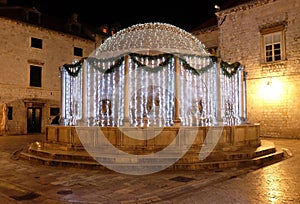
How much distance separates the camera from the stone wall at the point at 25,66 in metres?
21.0

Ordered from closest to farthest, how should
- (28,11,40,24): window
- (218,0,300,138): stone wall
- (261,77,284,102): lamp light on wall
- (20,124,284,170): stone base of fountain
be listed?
(20,124,284,170): stone base of fountain < (218,0,300,138): stone wall < (261,77,284,102): lamp light on wall < (28,11,40,24): window

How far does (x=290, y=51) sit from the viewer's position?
1708cm

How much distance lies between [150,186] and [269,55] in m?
15.2

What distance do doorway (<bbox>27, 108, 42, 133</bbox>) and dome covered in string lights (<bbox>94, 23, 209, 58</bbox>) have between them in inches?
487

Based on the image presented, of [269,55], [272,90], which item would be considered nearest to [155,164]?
[272,90]

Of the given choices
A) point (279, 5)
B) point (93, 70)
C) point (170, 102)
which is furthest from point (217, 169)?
point (279, 5)

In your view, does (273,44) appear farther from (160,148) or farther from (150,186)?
(150,186)

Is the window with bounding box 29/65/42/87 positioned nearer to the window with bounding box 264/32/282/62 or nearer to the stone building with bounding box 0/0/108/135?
the stone building with bounding box 0/0/108/135

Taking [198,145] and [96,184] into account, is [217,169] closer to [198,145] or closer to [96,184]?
[198,145]

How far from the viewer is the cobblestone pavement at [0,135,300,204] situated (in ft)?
16.9

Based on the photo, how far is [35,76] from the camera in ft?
75.0

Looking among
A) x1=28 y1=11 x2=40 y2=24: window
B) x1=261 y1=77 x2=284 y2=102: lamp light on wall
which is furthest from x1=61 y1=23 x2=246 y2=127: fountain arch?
x1=28 y1=11 x2=40 y2=24: window

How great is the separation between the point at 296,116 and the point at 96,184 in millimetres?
14604

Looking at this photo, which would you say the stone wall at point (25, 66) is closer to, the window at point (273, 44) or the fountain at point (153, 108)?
the fountain at point (153, 108)
